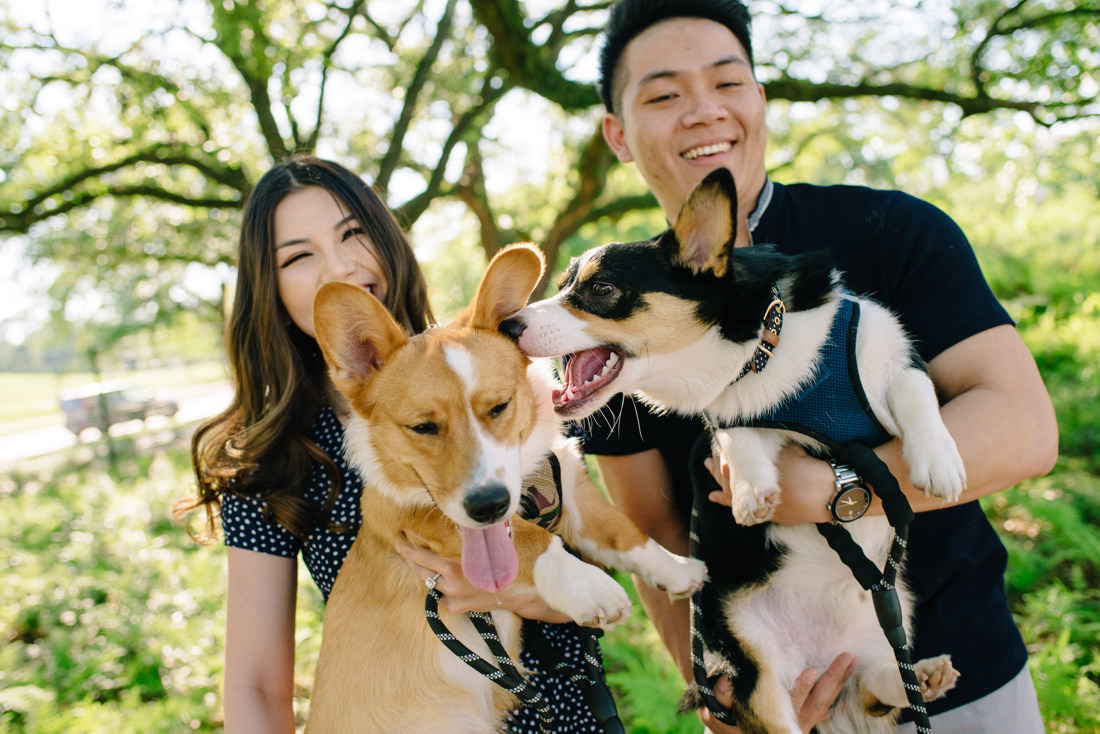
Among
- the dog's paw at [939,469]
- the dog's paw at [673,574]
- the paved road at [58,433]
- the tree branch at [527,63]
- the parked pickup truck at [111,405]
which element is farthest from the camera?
the paved road at [58,433]

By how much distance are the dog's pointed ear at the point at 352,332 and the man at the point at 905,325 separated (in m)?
0.88

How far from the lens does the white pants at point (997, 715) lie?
6.33 feet

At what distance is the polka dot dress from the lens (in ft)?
6.89

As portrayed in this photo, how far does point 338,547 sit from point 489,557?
0.79 meters

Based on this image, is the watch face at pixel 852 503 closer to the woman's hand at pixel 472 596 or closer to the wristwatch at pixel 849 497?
the wristwatch at pixel 849 497

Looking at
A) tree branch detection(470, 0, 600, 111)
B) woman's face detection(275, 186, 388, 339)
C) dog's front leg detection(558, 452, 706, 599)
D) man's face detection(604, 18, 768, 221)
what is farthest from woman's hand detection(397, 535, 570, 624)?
tree branch detection(470, 0, 600, 111)

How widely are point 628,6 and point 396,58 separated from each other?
31.9ft

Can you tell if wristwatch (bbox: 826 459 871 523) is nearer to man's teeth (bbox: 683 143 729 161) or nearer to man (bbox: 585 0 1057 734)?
man (bbox: 585 0 1057 734)

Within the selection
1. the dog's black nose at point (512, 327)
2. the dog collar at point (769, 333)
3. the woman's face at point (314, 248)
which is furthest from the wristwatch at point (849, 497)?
the woman's face at point (314, 248)

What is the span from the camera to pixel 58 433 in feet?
63.0

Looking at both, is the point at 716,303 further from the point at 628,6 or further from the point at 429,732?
the point at 429,732

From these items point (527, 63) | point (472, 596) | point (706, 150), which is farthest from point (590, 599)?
point (527, 63)

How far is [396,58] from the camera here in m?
10.8

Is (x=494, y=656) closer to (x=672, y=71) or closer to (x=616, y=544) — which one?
(x=616, y=544)
